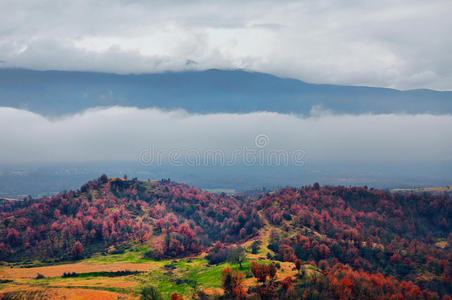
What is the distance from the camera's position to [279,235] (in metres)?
93.5

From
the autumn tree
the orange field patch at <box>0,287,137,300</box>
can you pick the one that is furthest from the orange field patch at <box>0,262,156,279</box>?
the orange field patch at <box>0,287,137,300</box>

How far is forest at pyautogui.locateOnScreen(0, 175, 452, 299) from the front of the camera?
54.8 meters

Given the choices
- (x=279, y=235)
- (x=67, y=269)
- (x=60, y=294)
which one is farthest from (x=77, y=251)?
(x=279, y=235)

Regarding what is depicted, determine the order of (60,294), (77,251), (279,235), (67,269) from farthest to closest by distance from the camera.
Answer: (279,235)
(77,251)
(67,269)
(60,294)

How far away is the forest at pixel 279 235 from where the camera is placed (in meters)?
54.8

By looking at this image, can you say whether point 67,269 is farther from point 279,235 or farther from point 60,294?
point 279,235

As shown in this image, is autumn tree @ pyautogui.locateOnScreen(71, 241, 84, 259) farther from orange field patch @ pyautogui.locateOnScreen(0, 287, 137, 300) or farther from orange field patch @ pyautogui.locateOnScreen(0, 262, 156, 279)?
orange field patch @ pyautogui.locateOnScreen(0, 287, 137, 300)

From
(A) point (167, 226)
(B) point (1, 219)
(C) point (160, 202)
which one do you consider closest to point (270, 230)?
(A) point (167, 226)

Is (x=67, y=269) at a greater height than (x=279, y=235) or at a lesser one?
lesser

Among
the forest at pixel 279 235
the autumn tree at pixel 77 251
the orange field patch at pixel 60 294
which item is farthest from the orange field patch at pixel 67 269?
the orange field patch at pixel 60 294

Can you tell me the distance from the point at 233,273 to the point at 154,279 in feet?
79.0

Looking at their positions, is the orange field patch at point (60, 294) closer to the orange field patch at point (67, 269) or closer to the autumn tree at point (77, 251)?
the orange field patch at point (67, 269)

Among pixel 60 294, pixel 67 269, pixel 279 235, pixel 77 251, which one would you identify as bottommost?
pixel 67 269

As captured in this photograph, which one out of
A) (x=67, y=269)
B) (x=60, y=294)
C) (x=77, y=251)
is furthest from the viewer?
(x=77, y=251)
